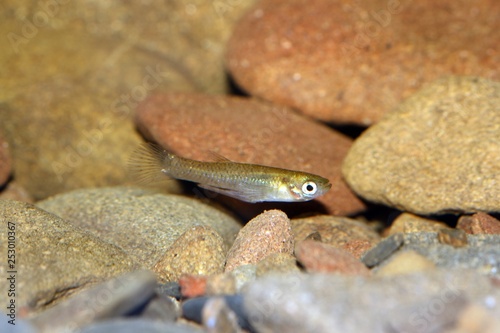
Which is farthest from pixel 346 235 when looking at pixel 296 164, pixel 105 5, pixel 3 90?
pixel 105 5

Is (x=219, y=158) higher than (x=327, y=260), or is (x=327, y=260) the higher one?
(x=327, y=260)

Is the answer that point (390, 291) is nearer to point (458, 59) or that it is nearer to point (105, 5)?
point (458, 59)

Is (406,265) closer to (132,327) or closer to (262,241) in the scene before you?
(262,241)

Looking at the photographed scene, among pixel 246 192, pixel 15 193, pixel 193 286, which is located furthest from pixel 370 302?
pixel 15 193

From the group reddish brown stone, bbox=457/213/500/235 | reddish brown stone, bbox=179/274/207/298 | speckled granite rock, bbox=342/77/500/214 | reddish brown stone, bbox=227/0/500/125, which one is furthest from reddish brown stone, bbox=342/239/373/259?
reddish brown stone, bbox=227/0/500/125

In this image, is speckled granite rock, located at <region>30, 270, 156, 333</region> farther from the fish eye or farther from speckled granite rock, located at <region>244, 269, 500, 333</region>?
the fish eye

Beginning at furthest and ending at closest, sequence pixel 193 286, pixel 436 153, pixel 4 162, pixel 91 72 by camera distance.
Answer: pixel 91 72, pixel 4 162, pixel 436 153, pixel 193 286
